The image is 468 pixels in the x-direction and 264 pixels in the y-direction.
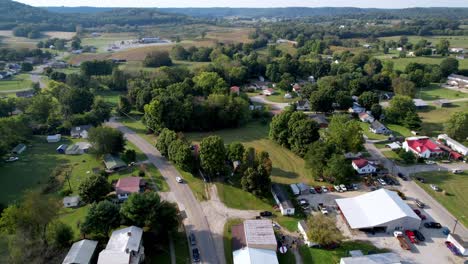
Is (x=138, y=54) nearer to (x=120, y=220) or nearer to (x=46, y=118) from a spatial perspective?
(x=46, y=118)

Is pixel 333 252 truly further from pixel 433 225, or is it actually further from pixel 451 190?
pixel 451 190

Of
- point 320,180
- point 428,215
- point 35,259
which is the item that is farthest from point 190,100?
point 428,215

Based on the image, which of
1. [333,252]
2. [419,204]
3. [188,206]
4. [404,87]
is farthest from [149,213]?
[404,87]

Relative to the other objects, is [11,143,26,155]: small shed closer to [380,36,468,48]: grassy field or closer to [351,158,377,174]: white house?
[351,158,377,174]: white house

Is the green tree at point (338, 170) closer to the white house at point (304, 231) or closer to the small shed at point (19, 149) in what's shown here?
the white house at point (304, 231)

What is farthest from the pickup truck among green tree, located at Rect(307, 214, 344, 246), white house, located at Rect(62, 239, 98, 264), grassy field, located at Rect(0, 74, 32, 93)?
grassy field, located at Rect(0, 74, 32, 93)

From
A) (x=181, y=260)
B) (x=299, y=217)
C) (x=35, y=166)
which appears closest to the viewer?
(x=181, y=260)
